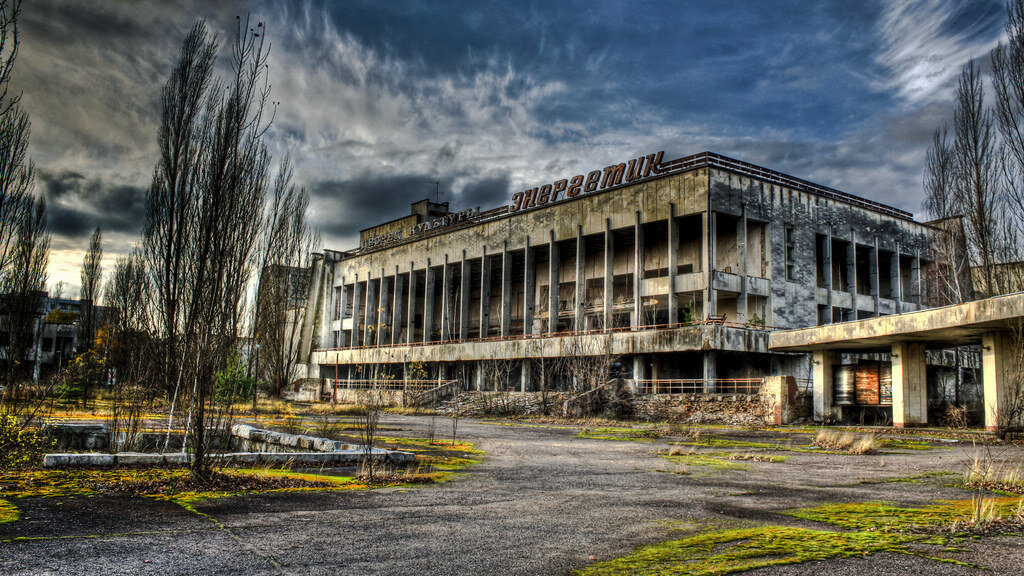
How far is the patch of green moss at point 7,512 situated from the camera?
526 cm

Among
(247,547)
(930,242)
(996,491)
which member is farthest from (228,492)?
(930,242)

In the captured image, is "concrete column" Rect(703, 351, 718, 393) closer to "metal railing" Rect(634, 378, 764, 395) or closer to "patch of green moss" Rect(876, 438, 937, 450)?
"metal railing" Rect(634, 378, 764, 395)

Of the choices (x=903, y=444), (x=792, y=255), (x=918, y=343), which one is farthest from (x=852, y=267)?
(x=903, y=444)

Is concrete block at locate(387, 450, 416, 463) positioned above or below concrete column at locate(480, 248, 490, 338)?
below

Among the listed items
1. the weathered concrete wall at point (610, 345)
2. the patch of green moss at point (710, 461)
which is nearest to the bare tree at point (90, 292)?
the weathered concrete wall at point (610, 345)

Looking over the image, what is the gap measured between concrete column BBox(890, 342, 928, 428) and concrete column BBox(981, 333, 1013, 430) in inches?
123

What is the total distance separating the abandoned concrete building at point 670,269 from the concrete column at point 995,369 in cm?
1290

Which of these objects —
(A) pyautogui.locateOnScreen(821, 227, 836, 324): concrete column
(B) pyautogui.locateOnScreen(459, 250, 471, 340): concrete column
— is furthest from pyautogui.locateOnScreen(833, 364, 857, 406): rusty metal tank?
(B) pyautogui.locateOnScreen(459, 250, 471, 340): concrete column

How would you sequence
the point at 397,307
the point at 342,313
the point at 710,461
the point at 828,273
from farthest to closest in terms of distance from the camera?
the point at 342,313
the point at 397,307
the point at 828,273
the point at 710,461

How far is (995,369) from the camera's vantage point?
70.7 feet

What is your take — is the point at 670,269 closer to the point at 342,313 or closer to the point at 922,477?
the point at 922,477

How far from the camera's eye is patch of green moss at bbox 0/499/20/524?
17.3 feet

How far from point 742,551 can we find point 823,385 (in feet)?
88.3

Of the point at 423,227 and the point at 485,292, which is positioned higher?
the point at 423,227
